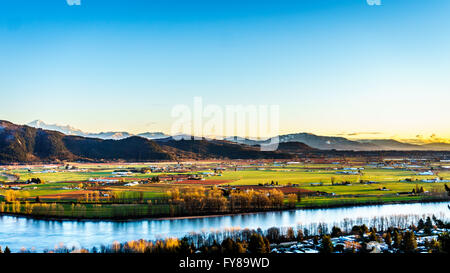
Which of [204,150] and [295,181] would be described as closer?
[204,150]

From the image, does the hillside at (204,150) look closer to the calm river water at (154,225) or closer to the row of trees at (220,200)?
the row of trees at (220,200)

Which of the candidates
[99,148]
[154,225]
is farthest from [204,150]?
[99,148]

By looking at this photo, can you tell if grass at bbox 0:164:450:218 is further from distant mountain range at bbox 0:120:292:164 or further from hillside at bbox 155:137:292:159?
hillside at bbox 155:137:292:159

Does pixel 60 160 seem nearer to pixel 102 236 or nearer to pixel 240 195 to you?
pixel 102 236

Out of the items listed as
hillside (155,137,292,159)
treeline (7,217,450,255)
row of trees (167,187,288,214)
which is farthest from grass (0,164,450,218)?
treeline (7,217,450,255)

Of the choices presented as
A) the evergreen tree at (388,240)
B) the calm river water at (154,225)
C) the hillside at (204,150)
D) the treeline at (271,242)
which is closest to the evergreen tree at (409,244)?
the treeline at (271,242)

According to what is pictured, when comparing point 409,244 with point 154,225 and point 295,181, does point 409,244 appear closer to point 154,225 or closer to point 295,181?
point 295,181

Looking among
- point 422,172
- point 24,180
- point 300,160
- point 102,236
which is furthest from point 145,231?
point 422,172
